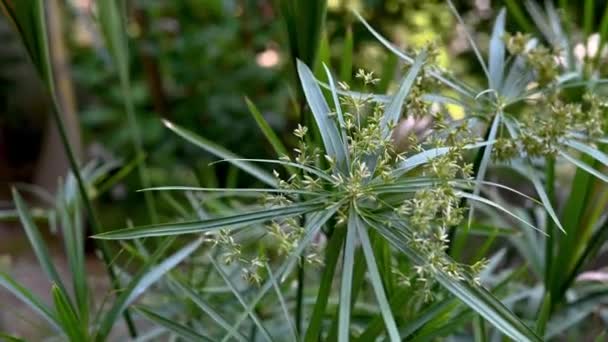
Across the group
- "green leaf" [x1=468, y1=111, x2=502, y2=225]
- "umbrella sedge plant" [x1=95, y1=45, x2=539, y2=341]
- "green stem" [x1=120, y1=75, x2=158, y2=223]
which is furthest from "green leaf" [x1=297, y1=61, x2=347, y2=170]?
"green stem" [x1=120, y1=75, x2=158, y2=223]

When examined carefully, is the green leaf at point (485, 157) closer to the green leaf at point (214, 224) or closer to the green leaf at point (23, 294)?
the green leaf at point (214, 224)

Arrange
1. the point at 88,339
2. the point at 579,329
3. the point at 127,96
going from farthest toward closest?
the point at 579,329 < the point at 127,96 < the point at 88,339

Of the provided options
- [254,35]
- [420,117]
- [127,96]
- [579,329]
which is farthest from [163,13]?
[420,117]

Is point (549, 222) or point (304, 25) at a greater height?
point (304, 25)

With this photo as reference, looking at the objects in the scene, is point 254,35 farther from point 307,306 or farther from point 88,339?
point 88,339

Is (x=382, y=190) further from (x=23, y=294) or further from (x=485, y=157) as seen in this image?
(x=23, y=294)

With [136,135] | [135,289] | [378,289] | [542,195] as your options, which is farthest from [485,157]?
[136,135]

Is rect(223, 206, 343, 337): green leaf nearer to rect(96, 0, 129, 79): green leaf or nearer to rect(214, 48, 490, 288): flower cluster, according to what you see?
rect(214, 48, 490, 288): flower cluster
